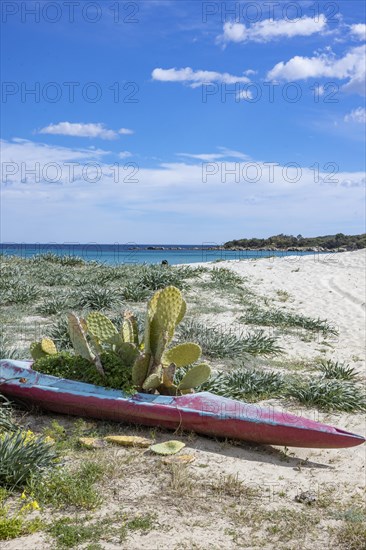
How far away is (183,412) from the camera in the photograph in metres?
4.77

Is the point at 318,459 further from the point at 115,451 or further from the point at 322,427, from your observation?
the point at 115,451

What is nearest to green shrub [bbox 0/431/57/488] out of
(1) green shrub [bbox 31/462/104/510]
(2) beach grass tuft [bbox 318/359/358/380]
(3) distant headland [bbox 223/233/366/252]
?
(1) green shrub [bbox 31/462/104/510]

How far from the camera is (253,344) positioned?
27.2ft

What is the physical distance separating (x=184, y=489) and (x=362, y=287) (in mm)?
11819

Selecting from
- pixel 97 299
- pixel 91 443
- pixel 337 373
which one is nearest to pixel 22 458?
pixel 91 443

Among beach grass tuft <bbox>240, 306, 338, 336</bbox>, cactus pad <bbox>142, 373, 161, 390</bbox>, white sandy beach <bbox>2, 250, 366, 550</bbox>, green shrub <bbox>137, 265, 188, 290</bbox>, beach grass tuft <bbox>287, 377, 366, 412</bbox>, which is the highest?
green shrub <bbox>137, 265, 188, 290</bbox>

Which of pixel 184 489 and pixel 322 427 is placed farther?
pixel 322 427

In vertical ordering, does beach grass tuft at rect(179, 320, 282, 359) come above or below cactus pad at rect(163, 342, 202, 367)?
below

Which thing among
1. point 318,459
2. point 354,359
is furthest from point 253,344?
point 318,459

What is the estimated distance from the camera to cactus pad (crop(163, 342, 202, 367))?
17.2 feet

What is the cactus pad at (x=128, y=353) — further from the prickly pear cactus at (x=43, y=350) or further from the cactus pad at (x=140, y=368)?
the prickly pear cactus at (x=43, y=350)

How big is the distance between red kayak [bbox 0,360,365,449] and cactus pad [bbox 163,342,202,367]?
1.45 feet

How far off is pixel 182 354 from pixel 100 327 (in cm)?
84

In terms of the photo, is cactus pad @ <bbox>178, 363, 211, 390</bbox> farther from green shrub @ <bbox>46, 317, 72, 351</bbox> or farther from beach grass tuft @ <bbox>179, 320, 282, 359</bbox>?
green shrub @ <bbox>46, 317, 72, 351</bbox>
